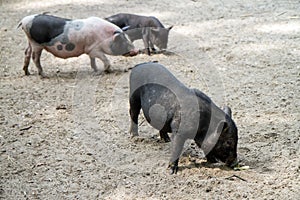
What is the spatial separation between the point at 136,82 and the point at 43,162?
3.02 ft

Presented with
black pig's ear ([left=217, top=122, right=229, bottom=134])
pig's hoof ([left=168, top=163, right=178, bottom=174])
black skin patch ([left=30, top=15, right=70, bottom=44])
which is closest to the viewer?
black pig's ear ([left=217, top=122, right=229, bottom=134])

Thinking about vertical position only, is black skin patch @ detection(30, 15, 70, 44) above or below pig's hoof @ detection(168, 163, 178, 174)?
above

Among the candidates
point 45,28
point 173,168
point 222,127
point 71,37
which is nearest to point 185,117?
point 222,127

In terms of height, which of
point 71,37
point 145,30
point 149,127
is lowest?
point 149,127

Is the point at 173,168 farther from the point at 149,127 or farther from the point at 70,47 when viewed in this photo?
the point at 70,47

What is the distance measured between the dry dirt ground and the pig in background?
7.3 inches

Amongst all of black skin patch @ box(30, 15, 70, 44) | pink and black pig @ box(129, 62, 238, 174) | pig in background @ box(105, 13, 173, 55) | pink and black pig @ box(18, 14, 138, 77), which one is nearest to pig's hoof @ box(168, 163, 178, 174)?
pink and black pig @ box(129, 62, 238, 174)

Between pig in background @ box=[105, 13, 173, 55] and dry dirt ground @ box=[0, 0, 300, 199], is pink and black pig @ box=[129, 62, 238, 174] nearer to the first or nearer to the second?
dry dirt ground @ box=[0, 0, 300, 199]

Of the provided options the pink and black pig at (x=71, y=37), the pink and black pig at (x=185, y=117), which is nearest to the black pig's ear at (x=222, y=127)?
the pink and black pig at (x=185, y=117)

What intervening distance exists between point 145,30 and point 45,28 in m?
1.37

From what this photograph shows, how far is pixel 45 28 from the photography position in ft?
17.2

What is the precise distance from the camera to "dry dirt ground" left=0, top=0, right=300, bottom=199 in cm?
354

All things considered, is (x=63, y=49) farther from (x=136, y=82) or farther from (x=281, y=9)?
(x=281, y=9)

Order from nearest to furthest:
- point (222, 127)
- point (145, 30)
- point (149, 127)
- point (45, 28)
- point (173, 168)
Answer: point (222, 127) < point (173, 168) < point (149, 127) < point (45, 28) < point (145, 30)
